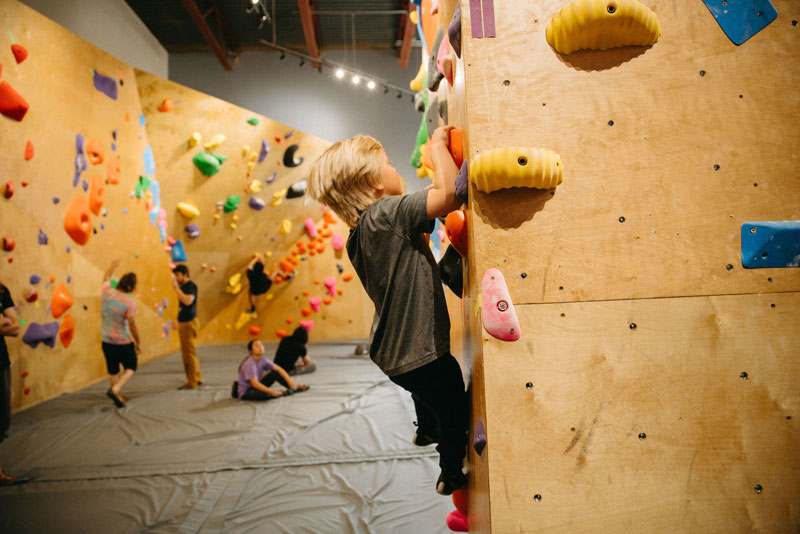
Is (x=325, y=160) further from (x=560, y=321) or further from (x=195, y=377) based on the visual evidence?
(x=195, y=377)

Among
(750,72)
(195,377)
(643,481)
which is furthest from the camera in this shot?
(195,377)

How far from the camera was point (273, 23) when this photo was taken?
26.6 ft

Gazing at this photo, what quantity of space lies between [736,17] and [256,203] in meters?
6.23

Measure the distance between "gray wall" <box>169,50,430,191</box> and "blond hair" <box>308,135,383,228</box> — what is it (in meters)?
7.63

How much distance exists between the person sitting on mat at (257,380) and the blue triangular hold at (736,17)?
350 cm

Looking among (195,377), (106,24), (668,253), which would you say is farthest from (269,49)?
(668,253)

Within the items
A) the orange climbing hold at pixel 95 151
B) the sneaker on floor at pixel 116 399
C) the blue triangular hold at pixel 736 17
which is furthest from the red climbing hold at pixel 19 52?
the blue triangular hold at pixel 736 17

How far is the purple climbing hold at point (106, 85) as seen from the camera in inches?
186

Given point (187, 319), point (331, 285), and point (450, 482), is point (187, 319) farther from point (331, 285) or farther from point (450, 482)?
point (450, 482)

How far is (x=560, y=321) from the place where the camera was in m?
1.10

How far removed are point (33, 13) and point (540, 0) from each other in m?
4.71

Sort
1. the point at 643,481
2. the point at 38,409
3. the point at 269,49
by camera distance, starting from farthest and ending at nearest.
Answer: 1. the point at 269,49
2. the point at 38,409
3. the point at 643,481

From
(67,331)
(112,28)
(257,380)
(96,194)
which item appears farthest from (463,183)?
(112,28)

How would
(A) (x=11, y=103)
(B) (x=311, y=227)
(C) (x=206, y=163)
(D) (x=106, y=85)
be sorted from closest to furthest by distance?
1. (A) (x=11, y=103)
2. (D) (x=106, y=85)
3. (C) (x=206, y=163)
4. (B) (x=311, y=227)
